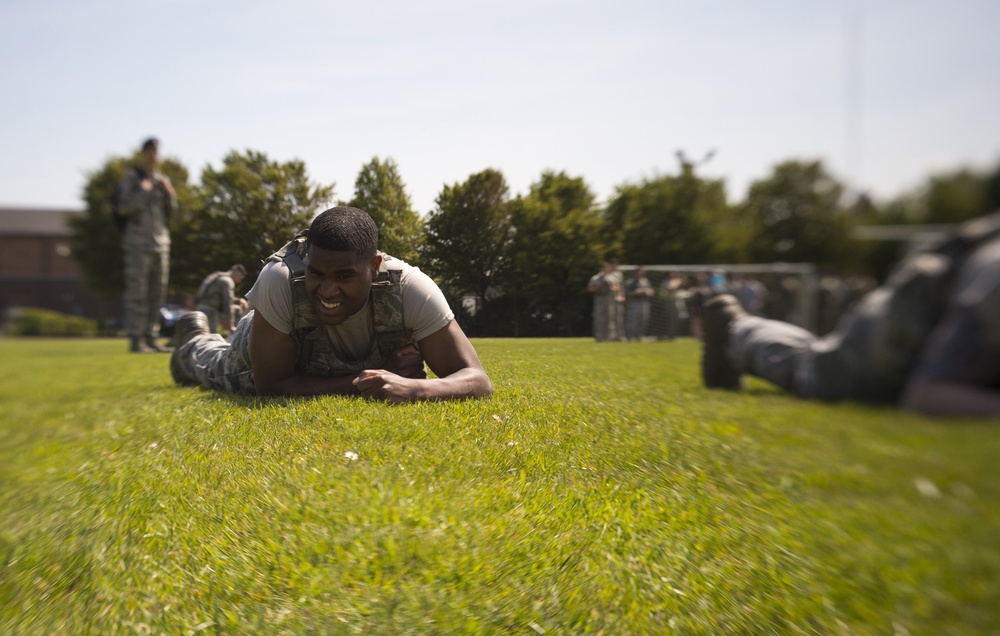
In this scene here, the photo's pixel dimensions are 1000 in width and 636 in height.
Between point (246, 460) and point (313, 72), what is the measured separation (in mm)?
1841

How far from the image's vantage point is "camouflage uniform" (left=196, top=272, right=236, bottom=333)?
Result: 4324 mm

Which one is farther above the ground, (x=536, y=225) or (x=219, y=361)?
(x=536, y=225)

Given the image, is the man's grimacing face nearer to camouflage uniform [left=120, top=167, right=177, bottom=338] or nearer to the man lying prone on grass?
the man lying prone on grass

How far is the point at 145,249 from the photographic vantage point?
657 cm

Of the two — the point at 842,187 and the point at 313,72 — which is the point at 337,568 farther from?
the point at 313,72

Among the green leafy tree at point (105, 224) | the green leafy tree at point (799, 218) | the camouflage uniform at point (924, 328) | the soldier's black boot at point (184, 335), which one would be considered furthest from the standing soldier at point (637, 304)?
the soldier's black boot at point (184, 335)

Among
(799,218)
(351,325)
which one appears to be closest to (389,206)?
(351,325)

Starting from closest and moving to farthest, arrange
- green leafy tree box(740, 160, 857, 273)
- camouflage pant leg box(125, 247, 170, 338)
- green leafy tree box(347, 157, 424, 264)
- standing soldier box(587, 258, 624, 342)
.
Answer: green leafy tree box(740, 160, 857, 273) → standing soldier box(587, 258, 624, 342) → green leafy tree box(347, 157, 424, 264) → camouflage pant leg box(125, 247, 170, 338)

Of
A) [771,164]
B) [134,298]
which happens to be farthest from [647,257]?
[134,298]

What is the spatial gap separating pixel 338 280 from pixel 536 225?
3.63ft

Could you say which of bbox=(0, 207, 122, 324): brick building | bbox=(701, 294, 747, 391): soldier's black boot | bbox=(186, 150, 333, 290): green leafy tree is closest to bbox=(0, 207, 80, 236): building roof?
bbox=(0, 207, 122, 324): brick building

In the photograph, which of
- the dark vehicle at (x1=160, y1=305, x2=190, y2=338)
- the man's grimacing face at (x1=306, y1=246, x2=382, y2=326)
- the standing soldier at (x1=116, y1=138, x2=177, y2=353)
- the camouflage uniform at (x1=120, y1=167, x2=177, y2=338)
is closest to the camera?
the man's grimacing face at (x1=306, y1=246, x2=382, y2=326)

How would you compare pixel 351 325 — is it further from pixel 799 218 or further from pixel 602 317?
pixel 799 218

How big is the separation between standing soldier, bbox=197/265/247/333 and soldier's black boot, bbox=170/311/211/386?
597 millimetres
